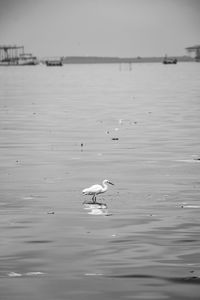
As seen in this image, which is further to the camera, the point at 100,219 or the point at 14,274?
the point at 100,219

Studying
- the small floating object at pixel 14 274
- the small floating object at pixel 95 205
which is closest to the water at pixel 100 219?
the small floating object at pixel 14 274

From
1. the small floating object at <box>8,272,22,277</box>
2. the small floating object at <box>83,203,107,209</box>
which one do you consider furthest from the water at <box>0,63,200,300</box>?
the small floating object at <box>83,203,107,209</box>

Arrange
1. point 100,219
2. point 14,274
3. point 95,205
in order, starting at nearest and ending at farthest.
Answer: point 14,274
point 100,219
point 95,205

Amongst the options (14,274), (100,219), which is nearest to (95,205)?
(100,219)

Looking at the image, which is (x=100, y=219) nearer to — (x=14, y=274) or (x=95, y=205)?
(x=95, y=205)

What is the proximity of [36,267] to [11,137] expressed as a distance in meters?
25.4

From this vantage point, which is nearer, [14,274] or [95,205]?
[14,274]

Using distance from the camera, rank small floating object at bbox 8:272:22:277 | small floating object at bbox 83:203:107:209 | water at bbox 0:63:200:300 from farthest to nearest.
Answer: small floating object at bbox 83:203:107:209 → small floating object at bbox 8:272:22:277 → water at bbox 0:63:200:300

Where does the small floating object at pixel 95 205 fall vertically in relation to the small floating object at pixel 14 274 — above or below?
above

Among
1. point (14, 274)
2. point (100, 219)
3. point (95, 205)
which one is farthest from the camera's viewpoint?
point (95, 205)

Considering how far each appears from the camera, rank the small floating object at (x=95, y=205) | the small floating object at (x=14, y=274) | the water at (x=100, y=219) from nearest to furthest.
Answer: the water at (x=100, y=219) < the small floating object at (x=14, y=274) < the small floating object at (x=95, y=205)

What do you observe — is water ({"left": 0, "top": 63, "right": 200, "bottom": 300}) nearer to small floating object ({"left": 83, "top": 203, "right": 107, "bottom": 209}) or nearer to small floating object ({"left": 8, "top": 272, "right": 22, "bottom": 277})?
small floating object ({"left": 8, "top": 272, "right": 22, "bottom": 277})

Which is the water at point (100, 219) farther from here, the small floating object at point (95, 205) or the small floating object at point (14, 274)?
the small floating object at point (95, 205)

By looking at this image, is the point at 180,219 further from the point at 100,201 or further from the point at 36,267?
the point at 36,267
